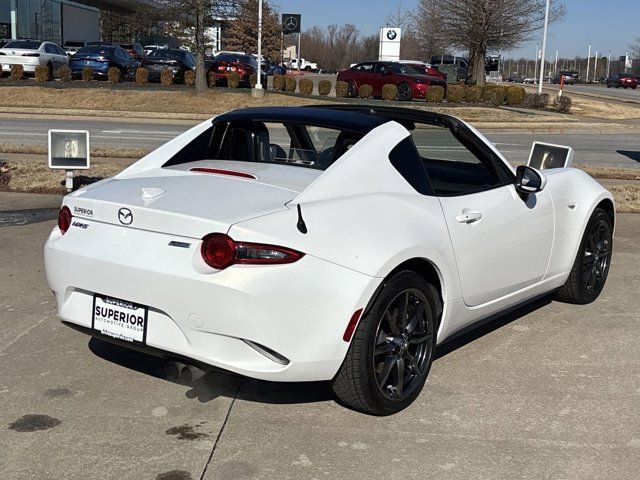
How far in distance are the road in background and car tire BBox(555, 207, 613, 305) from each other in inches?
391

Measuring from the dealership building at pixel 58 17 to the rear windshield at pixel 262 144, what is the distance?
1518 inches

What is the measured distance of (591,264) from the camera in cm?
581

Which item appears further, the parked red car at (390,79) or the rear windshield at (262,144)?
the parked red car at (390,79)

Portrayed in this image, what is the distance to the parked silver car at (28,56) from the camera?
3173cm


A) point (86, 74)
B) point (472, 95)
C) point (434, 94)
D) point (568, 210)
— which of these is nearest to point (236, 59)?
point (86, 74)

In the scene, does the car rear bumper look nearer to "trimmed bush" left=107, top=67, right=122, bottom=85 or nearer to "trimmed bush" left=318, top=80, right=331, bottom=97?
"trimmed bush" left=318, top=80, right=331, bottom=97

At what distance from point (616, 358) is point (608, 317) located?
0.88 m

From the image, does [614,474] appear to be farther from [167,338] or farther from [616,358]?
[167,338]

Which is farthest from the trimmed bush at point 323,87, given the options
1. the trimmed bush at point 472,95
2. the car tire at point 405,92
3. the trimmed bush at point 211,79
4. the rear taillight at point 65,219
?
the rear taillight at point 65,219

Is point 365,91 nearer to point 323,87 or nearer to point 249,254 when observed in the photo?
point 323,87

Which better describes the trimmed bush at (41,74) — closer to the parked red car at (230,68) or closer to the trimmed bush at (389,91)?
the parked red car at (230,68)

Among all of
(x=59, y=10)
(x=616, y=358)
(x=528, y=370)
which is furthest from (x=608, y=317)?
(x=59, y=10)

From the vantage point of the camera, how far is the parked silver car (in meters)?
31.7

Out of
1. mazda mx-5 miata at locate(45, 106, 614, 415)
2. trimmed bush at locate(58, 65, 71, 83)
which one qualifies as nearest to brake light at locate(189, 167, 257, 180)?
mazda mx-5 miata at locate(45, 106, 614, 415)
